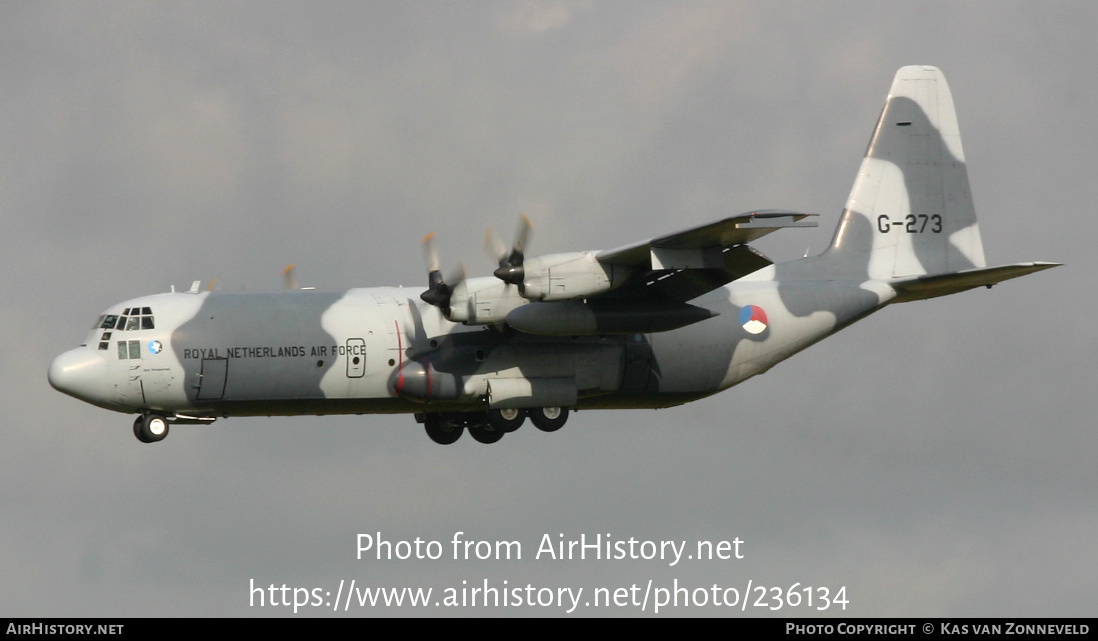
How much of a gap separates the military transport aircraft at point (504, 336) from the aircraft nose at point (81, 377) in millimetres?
25

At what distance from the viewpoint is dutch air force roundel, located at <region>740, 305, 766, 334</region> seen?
26.7 m

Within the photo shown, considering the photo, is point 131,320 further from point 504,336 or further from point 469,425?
point 469,425

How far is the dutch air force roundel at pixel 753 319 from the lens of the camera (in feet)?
87.7

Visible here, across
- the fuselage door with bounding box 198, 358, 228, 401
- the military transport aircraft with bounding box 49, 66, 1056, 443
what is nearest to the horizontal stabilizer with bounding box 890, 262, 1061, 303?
the military transport aircraft with bounding box 49, 66, 1056, 443

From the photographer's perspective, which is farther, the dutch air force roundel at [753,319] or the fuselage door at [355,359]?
the dutch air force roundel at [753,319]

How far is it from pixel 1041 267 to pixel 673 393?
651 cm

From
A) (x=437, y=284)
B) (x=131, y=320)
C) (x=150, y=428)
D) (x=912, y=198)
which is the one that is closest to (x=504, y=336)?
(x=437, y=284)

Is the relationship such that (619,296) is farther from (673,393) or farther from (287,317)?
(287,317)

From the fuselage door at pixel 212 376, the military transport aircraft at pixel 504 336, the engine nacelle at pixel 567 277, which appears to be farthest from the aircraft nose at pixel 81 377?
the engine nacelle at pixel 567 277

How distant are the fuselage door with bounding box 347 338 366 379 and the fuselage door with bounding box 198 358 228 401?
6.43ft

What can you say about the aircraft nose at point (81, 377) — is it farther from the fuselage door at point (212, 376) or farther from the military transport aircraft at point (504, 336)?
the fuselage door at point (212, 376)

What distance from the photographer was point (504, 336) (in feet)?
83.8

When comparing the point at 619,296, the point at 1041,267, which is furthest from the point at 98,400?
the point at 1041,267

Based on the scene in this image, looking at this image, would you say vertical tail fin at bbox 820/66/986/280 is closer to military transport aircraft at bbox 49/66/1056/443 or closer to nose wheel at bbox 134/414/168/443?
military transport aircraft at bbox 49/66/1056/443
